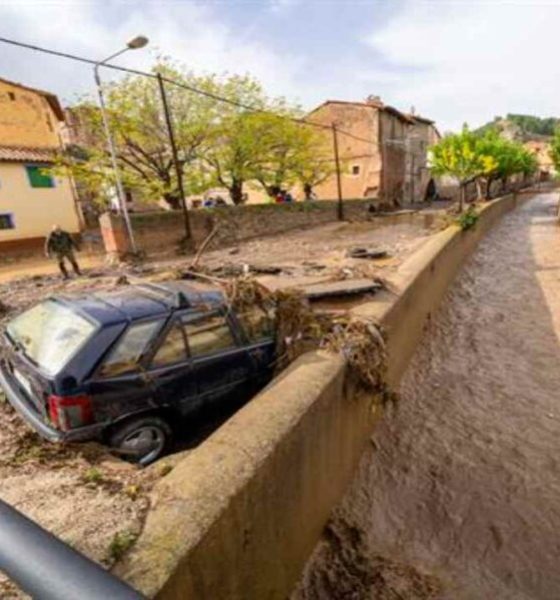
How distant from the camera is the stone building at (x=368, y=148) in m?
32.5

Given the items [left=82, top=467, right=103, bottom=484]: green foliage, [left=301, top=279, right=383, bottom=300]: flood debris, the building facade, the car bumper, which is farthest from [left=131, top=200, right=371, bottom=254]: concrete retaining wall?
[left=82, top=467, right=103, bottom=484]: green foliage

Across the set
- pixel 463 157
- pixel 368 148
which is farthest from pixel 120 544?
pixel 368 148

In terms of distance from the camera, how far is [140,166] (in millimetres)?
18641

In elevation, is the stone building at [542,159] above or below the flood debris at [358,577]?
above

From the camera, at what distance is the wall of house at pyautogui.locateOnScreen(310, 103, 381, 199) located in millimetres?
32406

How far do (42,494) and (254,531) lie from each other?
132 cm

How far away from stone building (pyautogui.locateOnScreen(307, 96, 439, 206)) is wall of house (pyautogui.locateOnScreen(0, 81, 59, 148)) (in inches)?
727

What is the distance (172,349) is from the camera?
4.31 m

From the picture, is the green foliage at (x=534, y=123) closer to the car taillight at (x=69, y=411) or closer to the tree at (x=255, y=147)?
the tree at (x=255, y=147)

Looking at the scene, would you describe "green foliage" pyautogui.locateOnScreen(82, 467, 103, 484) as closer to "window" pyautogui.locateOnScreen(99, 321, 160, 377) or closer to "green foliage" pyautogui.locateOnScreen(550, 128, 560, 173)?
"window" pyautogui.locateOnScreen(99, 321, 160, 377)

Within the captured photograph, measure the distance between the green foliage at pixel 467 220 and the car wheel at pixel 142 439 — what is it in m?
12.9

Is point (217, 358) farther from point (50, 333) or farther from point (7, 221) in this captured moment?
point (7, 221)

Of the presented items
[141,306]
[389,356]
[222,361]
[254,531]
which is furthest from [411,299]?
[254,531]

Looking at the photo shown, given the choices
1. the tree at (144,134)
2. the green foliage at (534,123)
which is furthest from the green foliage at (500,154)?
the green foliage at (534,123)
